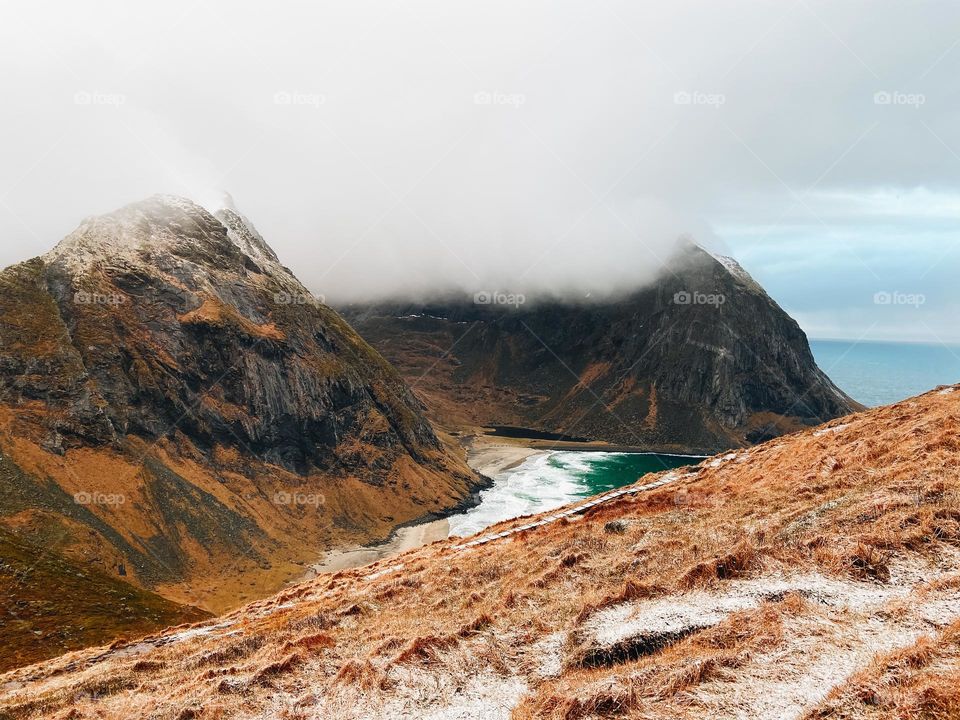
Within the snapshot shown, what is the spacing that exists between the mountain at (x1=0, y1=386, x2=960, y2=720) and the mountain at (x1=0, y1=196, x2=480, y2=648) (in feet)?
197

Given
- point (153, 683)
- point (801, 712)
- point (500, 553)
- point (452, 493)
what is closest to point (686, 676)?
point (801, 712)

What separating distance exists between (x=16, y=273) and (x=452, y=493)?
114230 millimetres

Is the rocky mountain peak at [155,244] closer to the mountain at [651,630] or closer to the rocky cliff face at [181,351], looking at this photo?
the rocky cliff face at [181,351]

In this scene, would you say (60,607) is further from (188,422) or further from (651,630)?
(651,630)

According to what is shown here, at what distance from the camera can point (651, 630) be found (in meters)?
16.3

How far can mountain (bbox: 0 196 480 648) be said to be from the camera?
3482 inches

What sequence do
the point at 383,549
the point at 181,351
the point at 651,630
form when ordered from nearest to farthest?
A: 1. the point at 651,630
2. the point at 383,549
3. the point at 181,351

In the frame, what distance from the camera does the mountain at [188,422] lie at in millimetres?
88438

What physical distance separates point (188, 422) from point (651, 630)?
124m

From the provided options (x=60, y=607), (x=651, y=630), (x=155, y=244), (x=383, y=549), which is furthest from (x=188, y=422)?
(x=651, y=630)

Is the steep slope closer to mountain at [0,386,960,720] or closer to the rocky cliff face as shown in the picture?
the rocky cliff face

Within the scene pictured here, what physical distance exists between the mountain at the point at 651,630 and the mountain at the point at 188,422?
6015cm

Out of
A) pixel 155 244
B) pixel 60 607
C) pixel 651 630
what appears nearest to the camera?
pixel 651 630

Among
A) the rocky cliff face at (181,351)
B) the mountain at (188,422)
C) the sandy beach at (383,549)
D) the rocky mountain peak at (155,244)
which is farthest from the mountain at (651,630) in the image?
the rocky mountain peak at (155,244)
